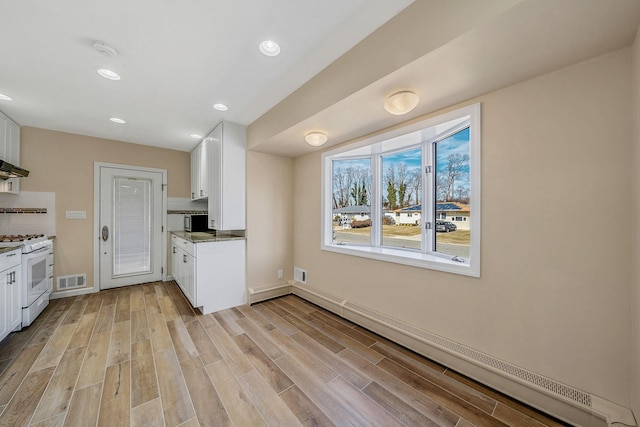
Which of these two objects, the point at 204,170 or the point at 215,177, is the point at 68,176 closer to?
the point at 204,170

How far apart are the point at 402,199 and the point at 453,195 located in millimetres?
594

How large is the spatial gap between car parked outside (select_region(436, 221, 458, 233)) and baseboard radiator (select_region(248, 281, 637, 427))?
98cm

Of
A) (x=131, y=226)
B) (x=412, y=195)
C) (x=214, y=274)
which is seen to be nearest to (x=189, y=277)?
(x=214, y=274)

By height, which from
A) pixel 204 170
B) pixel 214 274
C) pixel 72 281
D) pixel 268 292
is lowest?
pixel 268 292

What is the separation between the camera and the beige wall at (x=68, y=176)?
3.40m

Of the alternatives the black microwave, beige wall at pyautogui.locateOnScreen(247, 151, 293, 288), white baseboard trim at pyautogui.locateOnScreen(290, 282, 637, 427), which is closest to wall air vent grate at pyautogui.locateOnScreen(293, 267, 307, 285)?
beige wall at pyautogui.locateOnScreen(247, 151, 293, 288)

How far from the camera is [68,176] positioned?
3.62 metres

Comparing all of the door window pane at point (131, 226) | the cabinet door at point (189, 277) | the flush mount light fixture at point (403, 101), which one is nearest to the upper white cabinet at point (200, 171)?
the door window pane at point (131, 226)

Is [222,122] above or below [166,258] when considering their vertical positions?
above

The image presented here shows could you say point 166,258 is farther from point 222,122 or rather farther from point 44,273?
point 222,122

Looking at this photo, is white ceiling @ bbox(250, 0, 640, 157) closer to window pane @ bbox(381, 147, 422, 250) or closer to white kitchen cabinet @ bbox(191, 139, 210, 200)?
window pane @ bbox(381, 147, 422, 250)

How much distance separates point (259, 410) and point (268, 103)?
2.78m

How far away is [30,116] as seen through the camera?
3021mm

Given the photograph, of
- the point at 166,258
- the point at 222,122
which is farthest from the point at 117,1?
the point at 166,258
